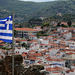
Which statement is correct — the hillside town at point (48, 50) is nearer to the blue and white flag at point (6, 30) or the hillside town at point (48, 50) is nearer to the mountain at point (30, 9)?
the blue and white flag at point (6, 30)

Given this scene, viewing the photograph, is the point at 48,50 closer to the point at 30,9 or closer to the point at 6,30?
the point at 6,30

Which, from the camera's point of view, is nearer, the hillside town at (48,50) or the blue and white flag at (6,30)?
the blue and white flag at (6,30)

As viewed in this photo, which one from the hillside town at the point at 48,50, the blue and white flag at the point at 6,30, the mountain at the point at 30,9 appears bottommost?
the hillside town at the point at 48,50

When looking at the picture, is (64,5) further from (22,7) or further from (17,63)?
(17,63)

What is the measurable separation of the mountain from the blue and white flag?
→ 422 ft

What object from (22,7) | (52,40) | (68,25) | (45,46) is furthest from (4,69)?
(22,7)

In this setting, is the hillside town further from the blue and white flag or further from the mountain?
the mountain

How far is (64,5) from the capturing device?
15525 cm

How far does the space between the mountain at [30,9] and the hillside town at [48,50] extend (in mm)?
71699

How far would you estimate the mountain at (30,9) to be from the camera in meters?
148

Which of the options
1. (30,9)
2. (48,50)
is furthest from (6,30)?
(30,9)

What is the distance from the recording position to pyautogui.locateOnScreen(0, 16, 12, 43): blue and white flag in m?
9.71

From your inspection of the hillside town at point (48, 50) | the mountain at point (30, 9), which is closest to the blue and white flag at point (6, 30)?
the hillside town at point (48, 50)

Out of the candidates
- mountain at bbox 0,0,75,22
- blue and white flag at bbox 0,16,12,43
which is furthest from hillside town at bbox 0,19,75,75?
mountain at bbox 0,0,75,22
